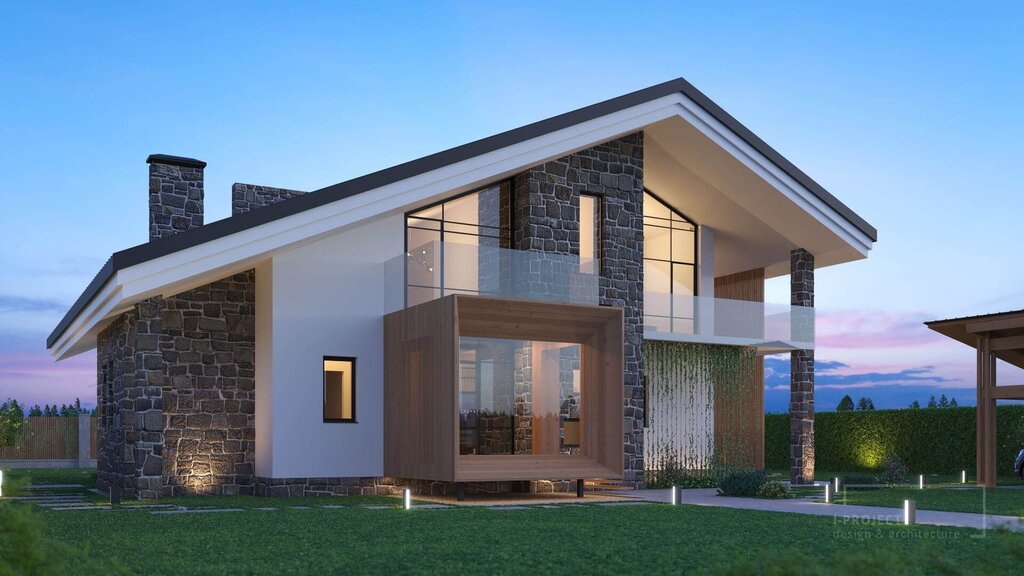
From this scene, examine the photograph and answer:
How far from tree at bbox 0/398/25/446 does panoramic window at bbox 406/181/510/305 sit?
1441cm

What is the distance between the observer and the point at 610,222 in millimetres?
17625

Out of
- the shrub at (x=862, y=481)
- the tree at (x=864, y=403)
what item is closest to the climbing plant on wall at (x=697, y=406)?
the shrub at (x=862, y=481)

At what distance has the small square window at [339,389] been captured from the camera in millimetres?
15656

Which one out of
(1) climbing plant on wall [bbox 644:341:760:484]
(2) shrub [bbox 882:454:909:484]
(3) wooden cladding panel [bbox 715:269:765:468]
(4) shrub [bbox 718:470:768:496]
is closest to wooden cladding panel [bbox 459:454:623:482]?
(4) shrub [bbox 718:470:768:496]

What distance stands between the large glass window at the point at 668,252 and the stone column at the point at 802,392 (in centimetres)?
211

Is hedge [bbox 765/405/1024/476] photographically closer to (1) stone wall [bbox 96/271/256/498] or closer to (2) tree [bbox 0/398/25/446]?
(1) stone wall [bbox 96/271/256/498]

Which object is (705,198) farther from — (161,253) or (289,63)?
(161,253)

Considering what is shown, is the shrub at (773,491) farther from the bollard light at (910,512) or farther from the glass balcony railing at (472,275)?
the bollard light at (910,512)

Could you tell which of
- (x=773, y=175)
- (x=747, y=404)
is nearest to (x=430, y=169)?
(x=773, y=175)

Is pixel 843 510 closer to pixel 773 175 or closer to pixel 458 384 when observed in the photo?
pixel 458 384

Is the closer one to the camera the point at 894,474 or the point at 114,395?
the point at 114,395

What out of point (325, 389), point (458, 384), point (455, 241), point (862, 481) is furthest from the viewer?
point (862, 481)

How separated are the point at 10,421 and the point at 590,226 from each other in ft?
55.3

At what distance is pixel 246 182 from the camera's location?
55.0 feet
